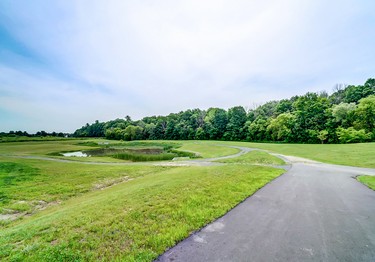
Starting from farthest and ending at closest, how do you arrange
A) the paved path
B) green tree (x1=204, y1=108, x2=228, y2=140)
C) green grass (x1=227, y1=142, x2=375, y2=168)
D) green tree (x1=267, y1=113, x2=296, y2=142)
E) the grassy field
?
green tree (x1=204, y1=108, x2=228, y2=140) < green tree (x1=267, y1=113, x2=296, y2=142) < green grass (x1=227, y1=142, x2=375, y2=168) < the grassy field < the paved path

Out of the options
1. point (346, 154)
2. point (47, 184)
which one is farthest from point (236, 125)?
point (47, 184)

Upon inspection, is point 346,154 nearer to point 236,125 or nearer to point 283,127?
point 283,127

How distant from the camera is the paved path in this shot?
170 inches

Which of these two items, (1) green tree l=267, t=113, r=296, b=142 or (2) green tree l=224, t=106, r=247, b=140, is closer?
(1) green tree l=267, t=113, r=296, b=142

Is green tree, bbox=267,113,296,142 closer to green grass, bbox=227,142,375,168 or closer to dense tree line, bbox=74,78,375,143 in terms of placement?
dense tree line, bbox=74,78,375,143

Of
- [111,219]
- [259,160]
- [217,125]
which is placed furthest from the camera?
[217,125]

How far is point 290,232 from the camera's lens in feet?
17.5

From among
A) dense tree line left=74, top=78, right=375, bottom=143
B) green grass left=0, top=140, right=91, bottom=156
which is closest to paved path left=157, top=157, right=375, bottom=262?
green grass left=0, top=140, right=91, bottom=156

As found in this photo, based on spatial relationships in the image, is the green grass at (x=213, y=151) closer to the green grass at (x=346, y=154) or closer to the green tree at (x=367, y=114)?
the green grass at (x=346, y=154)

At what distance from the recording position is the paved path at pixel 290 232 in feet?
14.2

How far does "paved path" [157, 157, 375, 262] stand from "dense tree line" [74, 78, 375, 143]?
5062cm

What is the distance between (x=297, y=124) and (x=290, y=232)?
6379 centimetres

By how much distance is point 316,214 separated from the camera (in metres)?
6.65

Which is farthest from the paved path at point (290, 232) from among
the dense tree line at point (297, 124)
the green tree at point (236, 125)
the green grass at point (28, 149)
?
the green tree at point (236, 125)
